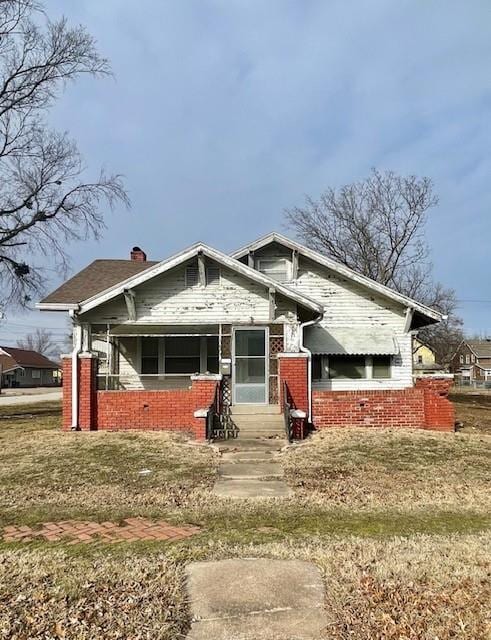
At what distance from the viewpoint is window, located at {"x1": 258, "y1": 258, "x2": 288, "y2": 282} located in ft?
52.7

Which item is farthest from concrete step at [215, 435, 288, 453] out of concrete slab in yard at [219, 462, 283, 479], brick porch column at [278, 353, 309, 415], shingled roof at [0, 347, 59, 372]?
shingled roof at [0, 347, 59, 372]

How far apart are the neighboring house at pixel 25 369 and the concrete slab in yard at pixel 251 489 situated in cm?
6525

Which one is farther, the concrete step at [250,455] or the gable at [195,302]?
the gable at [195,302]

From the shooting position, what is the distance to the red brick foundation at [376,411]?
13.2 metres

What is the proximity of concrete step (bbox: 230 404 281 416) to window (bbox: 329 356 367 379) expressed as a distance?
3.01m

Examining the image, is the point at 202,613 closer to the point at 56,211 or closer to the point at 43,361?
the point at 56,211

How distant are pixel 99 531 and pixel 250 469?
344 centimetres

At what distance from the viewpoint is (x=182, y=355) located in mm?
15695

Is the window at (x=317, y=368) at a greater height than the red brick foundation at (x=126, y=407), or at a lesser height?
greater

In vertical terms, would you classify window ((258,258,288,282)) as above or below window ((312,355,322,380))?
above

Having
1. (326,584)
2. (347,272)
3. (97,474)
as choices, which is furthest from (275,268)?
(326,584)

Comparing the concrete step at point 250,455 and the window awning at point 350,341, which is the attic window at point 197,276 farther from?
the concrete step at point 250,455

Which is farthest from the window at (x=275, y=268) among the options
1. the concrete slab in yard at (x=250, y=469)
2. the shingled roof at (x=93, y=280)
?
the concrete slab in yard at (x=250, y=469)

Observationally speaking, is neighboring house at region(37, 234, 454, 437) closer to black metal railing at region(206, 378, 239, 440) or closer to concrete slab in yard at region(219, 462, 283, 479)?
black metal railing at region(206, 378, 239, 440)
